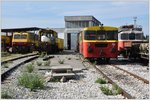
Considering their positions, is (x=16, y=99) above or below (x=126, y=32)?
below

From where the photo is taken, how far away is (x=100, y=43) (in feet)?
73.0

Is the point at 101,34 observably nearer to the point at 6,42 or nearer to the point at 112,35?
the point at 112,35

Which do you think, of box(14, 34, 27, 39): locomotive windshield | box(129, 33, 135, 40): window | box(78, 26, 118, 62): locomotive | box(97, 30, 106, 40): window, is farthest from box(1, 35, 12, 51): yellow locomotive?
box(97, 30, 106, 40): window

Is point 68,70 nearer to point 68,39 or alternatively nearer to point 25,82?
point 25,82

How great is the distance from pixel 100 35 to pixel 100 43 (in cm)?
53

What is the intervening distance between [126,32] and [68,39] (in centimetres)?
4304

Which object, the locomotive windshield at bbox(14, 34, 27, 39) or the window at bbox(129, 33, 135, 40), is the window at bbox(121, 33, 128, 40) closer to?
the window at bbox(129, 33, 135, 40)

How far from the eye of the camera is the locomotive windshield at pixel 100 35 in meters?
22.4

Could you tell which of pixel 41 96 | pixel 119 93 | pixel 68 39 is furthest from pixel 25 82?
pixel 68 39

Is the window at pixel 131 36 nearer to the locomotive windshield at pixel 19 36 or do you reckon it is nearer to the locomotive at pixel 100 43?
the locomotive at pixel 100 43

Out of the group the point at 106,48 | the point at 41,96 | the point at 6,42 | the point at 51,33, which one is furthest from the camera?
the point at 6,42

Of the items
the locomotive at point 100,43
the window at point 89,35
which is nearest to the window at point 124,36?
the locomotive at point 100,43

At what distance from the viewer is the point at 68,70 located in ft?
47.5

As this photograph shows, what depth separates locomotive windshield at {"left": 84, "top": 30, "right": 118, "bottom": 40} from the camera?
2241 cm
